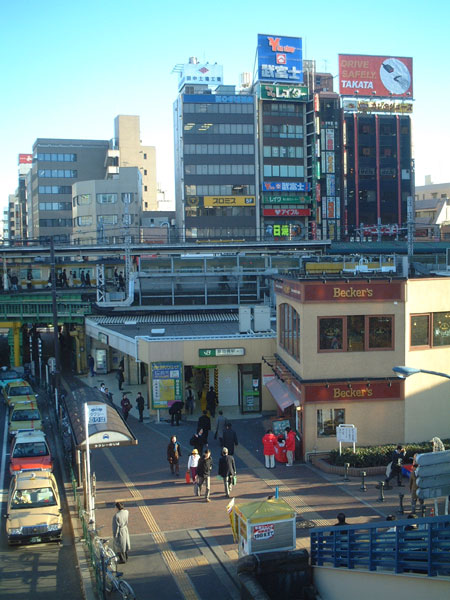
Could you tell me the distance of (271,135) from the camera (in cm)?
9456

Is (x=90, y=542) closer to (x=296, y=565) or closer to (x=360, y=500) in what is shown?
(x=296, y=565)

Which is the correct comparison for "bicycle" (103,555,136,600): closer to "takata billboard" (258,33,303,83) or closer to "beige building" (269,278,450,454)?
"beige building" (269,278,450,454)

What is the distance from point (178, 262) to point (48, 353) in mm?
14395

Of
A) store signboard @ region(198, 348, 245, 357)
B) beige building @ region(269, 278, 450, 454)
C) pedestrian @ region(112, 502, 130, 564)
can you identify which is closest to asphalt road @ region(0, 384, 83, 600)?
pedestrian @ region(112, 502, 130, 564)

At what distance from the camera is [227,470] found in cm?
1877

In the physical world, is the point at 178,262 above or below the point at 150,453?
above

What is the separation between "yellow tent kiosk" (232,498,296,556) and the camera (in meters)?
13.5

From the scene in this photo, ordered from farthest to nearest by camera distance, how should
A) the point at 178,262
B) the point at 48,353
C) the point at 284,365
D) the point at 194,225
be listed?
the point at 194,225 < the point at 48,353 < the point at 178,262 < the point at 284,365

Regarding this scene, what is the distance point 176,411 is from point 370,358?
855 cm

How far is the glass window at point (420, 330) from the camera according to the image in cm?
2292

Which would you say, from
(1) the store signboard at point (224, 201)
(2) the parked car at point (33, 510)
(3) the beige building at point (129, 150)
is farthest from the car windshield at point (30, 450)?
(3) the beige building at point (129, 150)

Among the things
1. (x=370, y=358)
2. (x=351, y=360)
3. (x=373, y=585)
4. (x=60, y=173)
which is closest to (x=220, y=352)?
(x=351, y=360)

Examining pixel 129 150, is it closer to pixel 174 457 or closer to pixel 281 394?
pixel 281 394

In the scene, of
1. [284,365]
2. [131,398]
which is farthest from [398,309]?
[131,398]
